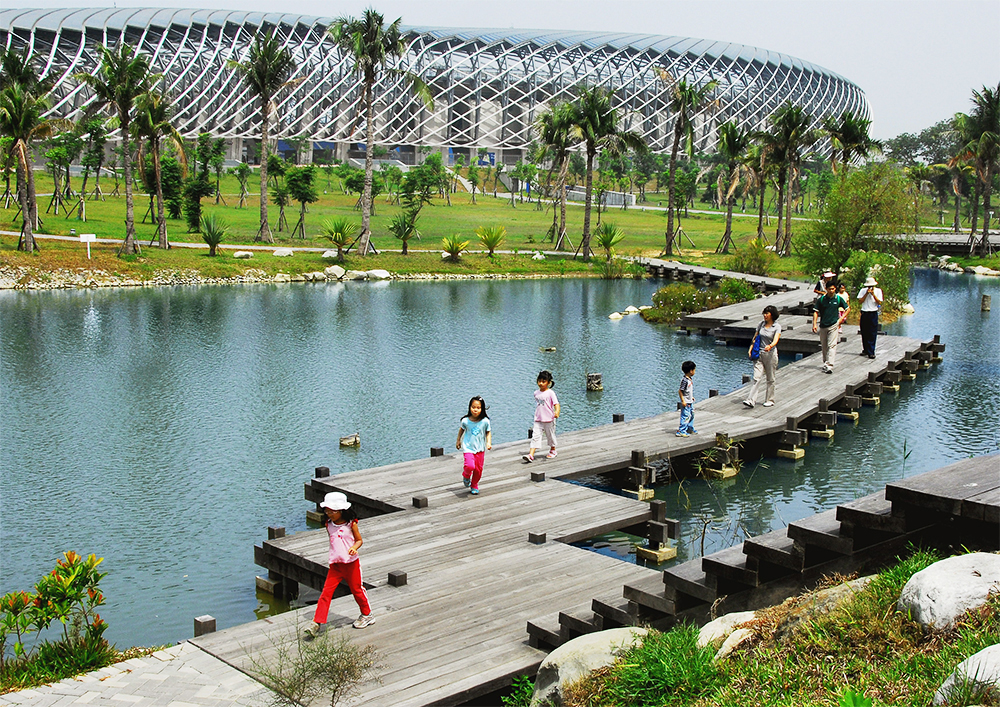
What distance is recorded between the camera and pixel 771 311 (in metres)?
18.2

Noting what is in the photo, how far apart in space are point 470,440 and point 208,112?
110677 mm

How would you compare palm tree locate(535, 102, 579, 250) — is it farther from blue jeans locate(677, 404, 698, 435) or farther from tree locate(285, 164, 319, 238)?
blue jeans locate(677, 404, 698, 435)

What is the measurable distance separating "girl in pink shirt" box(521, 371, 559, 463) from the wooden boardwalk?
22 cm

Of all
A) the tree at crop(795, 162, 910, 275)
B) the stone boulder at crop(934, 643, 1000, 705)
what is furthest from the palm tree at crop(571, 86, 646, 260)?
the stone boulder at crop(934, 643, 1000, 705)

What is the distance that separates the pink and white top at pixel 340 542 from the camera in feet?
29.2

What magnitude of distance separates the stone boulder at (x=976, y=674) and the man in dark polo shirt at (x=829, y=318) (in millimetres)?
17880

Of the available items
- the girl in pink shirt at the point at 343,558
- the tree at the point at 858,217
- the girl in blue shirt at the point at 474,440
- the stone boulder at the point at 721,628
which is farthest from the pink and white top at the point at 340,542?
the tree at the point at 858,217

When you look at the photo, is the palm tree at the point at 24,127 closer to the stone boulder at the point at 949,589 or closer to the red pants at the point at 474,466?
the red pants at the point at 474,466

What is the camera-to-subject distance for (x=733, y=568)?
25.7 feet

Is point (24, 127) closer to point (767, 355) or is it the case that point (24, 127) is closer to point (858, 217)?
point (858, 217)

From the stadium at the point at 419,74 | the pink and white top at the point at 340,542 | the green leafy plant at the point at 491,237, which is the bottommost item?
the pink and white top at the point at 340,542

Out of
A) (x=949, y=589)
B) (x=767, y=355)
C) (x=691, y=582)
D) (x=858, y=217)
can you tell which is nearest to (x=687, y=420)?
(x=767, y=355)

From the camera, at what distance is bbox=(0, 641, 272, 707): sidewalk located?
7.56 metres

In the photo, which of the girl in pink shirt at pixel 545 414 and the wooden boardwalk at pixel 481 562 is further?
the girl in pink shirt at pixel 545 414
